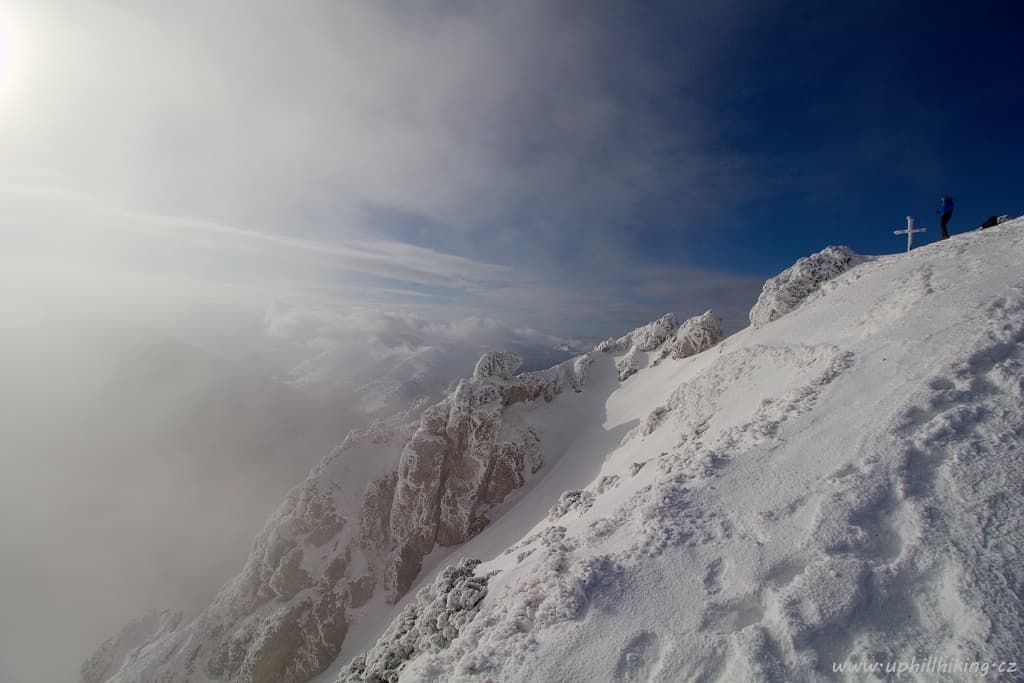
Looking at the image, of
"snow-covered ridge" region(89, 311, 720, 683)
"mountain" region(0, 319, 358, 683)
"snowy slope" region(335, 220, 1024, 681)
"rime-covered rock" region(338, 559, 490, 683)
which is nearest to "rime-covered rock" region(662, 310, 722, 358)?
"snow-covered ridge" region(89, 311, 720, 683)

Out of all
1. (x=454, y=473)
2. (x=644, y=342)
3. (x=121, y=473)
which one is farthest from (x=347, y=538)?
(x=121, y=473)

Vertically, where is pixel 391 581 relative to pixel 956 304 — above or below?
below

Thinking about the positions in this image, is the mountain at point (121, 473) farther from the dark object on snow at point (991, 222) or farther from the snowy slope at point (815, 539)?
the dark object on snow at point (991, 222)

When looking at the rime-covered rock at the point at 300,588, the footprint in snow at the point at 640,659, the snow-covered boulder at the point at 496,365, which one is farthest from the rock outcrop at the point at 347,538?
the footprint in snow at the point at 640,659

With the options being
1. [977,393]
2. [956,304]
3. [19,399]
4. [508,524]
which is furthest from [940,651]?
[19,399]

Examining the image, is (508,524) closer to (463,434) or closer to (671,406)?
(463,434)

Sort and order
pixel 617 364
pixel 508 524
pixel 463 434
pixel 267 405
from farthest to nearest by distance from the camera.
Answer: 1. pixel 267 405
2. pixel 617 364
3. pixel 463 434
4. pixel 508 524
